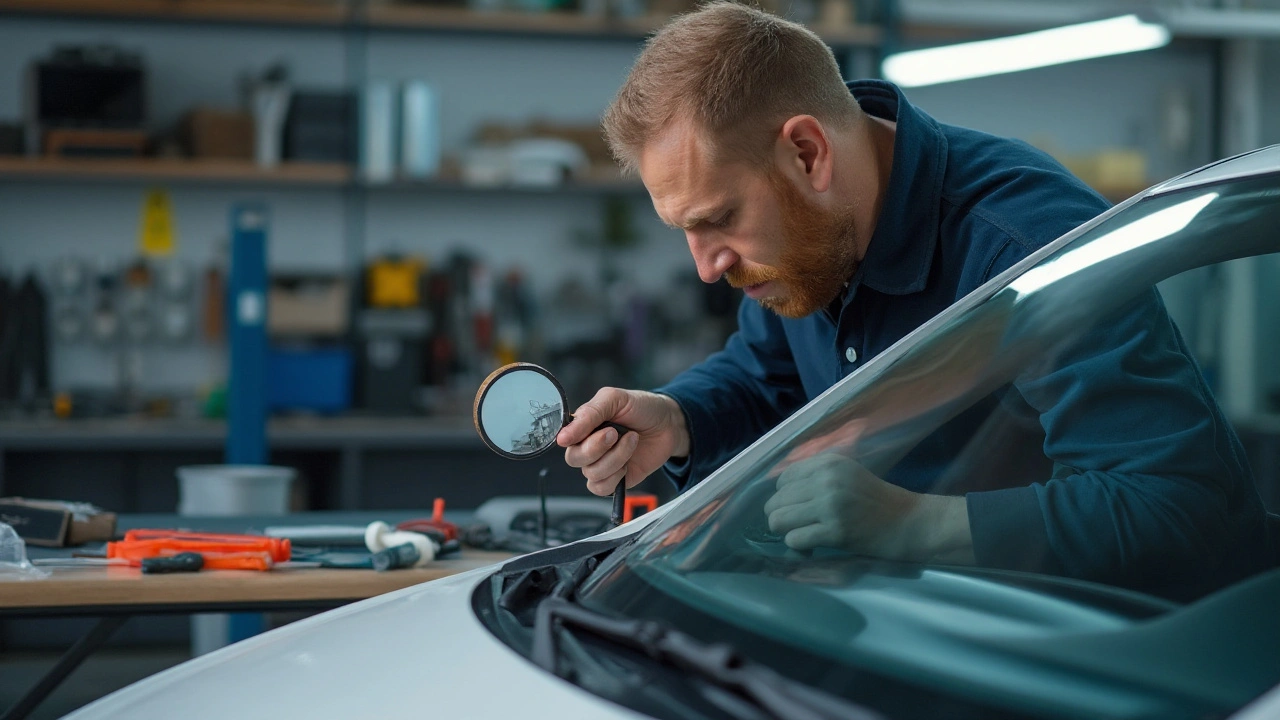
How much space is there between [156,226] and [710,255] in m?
4.16

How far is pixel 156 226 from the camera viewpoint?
5.19 m

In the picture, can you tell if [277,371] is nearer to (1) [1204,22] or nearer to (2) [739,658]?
(1) [1204,22]

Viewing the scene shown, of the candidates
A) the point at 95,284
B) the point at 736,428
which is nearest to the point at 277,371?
the point at 95,284

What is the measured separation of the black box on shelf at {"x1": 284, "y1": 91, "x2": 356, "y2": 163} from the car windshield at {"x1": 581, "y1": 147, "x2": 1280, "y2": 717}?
164 inches

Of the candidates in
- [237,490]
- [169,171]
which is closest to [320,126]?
[169,171]

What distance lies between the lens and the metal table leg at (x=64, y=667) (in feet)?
5.59

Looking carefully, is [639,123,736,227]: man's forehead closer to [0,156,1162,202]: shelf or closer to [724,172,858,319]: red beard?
[724,172,858,319]: red beard

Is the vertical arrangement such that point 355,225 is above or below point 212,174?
below

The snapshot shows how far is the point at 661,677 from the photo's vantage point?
83 centimetres

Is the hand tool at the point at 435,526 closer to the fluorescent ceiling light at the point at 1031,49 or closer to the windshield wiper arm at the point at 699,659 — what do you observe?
the windshield wiper arm at the point at 699,659

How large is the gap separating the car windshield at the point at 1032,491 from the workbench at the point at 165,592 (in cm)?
60

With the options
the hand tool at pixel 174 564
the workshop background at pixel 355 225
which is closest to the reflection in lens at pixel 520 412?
the hand tool at pixel 174 564

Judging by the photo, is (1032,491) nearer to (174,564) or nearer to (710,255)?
(710,255)

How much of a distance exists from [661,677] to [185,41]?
5.27 metres
